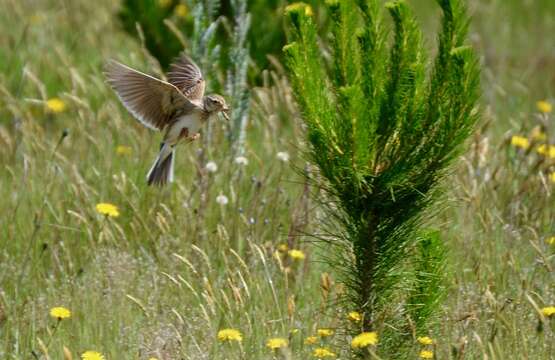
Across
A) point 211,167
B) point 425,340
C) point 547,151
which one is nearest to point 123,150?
point 211,167

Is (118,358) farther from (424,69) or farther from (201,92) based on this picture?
(424,69)

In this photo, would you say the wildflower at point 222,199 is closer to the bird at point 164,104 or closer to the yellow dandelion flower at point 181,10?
the bird at point 164,104

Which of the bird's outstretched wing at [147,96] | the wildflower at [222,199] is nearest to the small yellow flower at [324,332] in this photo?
the bird's outstretched wing at [147,96]

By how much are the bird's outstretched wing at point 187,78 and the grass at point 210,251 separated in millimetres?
480

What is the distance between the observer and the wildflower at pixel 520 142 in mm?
5238

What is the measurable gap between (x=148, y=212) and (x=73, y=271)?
0.50m

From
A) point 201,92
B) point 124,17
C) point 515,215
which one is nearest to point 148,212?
point 201,92

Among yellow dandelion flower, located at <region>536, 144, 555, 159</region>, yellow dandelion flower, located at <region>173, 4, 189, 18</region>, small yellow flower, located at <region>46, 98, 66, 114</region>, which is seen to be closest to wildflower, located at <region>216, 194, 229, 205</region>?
yellow dandelion flower, located at <region>536, 144, 555, 159</region>

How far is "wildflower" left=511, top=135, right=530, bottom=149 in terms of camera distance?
5238mm

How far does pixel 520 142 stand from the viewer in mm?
5246

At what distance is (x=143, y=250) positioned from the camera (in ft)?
14.4

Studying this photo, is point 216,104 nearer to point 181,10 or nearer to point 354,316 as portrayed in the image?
point 354,316

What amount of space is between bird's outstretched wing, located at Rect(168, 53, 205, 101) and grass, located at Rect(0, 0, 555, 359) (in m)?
0.48

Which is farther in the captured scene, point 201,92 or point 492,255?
point 492,255
